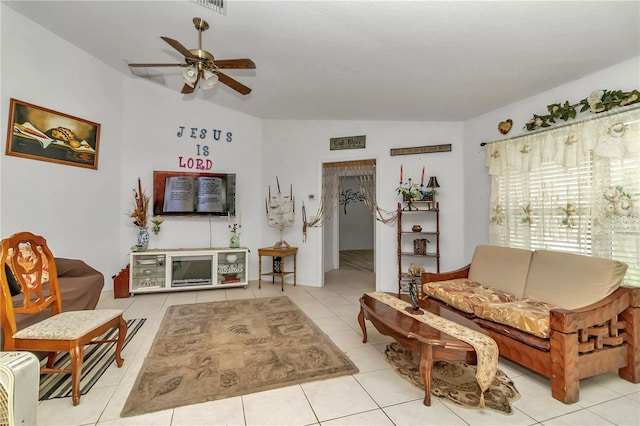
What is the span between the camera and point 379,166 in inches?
183

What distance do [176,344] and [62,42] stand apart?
12.8ft

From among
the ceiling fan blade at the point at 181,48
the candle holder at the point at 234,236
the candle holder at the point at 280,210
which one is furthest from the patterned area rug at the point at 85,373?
the candle holder at the point at 280,210

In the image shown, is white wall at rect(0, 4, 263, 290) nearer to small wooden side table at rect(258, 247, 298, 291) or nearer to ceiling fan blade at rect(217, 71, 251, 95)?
small wooden side table at rect(258, 247, 298, 291)

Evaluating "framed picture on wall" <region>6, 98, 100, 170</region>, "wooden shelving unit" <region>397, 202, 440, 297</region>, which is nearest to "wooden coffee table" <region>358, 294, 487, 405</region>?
"wooden shelving unit" <region>397, 202, 440, 297</region>

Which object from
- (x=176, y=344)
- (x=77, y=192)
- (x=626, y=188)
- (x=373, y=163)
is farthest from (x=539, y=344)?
(x=77, y=192)

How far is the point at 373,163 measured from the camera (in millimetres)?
4719

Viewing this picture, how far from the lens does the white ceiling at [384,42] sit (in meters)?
2.10

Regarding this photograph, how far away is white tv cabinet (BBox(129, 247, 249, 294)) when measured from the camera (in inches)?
169

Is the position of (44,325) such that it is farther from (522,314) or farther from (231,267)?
(522,314)

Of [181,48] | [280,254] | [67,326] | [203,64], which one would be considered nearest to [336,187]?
[280,254]

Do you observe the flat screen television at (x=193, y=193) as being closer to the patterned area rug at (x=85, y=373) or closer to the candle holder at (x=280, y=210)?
the candle holder at (x=280, y=210)

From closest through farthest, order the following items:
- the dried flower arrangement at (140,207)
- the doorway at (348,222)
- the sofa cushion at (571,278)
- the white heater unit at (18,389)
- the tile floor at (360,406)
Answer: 1. the white heater unit at (18,389)
2. the tile floor at (360,406)
3. the sofa cushion at (571,278)
4. the dried flower arrangement at (140,207)
5. the doorway at (348,222)

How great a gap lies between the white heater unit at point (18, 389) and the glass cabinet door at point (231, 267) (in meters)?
3.32

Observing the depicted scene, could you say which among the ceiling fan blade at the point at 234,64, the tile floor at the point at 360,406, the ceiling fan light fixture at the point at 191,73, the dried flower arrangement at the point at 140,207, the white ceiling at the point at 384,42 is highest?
the white ceiling at the point at 384,42
